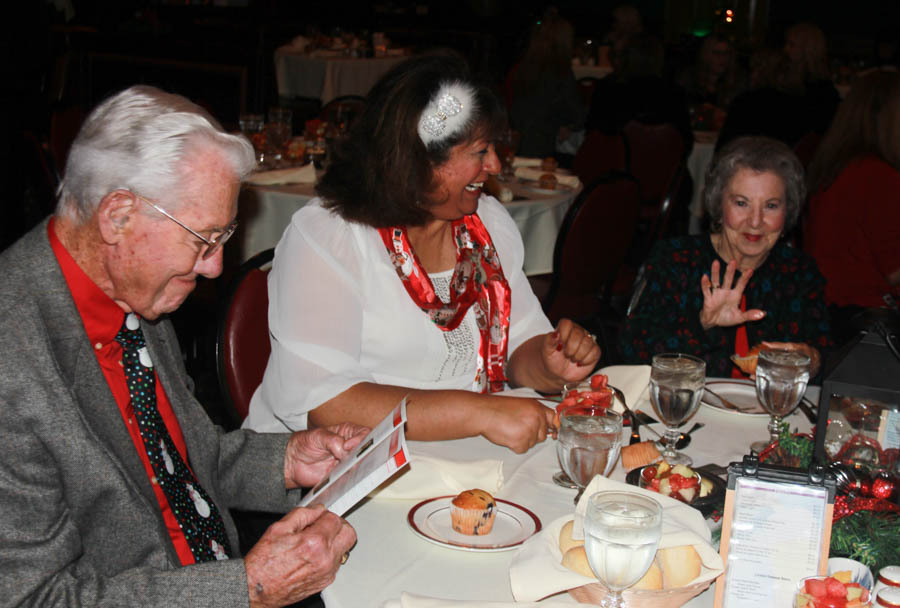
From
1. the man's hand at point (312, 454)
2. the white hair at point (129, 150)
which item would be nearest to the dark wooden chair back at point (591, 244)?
the man's hand at point (312, 454)

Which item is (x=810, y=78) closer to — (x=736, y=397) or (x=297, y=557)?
(x=736, y=397)

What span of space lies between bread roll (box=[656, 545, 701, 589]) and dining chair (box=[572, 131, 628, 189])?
14.8 feet

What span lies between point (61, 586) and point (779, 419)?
4.58 ft

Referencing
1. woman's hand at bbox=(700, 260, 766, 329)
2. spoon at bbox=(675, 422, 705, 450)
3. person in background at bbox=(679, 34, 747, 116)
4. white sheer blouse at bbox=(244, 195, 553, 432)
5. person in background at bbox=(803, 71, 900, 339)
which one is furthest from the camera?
person in background at bbox=(679, 34, 747, 116)

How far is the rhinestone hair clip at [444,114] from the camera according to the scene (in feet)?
7.14

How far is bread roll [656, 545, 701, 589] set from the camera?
1231 millimetres

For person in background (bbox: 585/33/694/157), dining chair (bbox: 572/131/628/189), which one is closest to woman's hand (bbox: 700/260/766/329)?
dining chair (bbox: 572/131/628/189)

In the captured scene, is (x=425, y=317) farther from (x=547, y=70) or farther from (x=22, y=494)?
(x=547, y=70)

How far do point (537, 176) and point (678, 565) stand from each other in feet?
13.3

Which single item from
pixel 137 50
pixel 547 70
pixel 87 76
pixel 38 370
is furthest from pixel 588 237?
pixel 137 50

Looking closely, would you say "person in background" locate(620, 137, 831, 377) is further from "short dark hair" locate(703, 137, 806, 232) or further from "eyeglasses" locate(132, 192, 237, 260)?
"eyeglasses" locate(132, 192, 237, 260)

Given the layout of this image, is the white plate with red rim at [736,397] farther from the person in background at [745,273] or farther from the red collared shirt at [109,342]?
the red collared shirt at [109,342]

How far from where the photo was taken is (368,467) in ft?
4.27

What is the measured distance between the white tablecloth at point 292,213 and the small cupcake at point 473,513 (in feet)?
9.35
